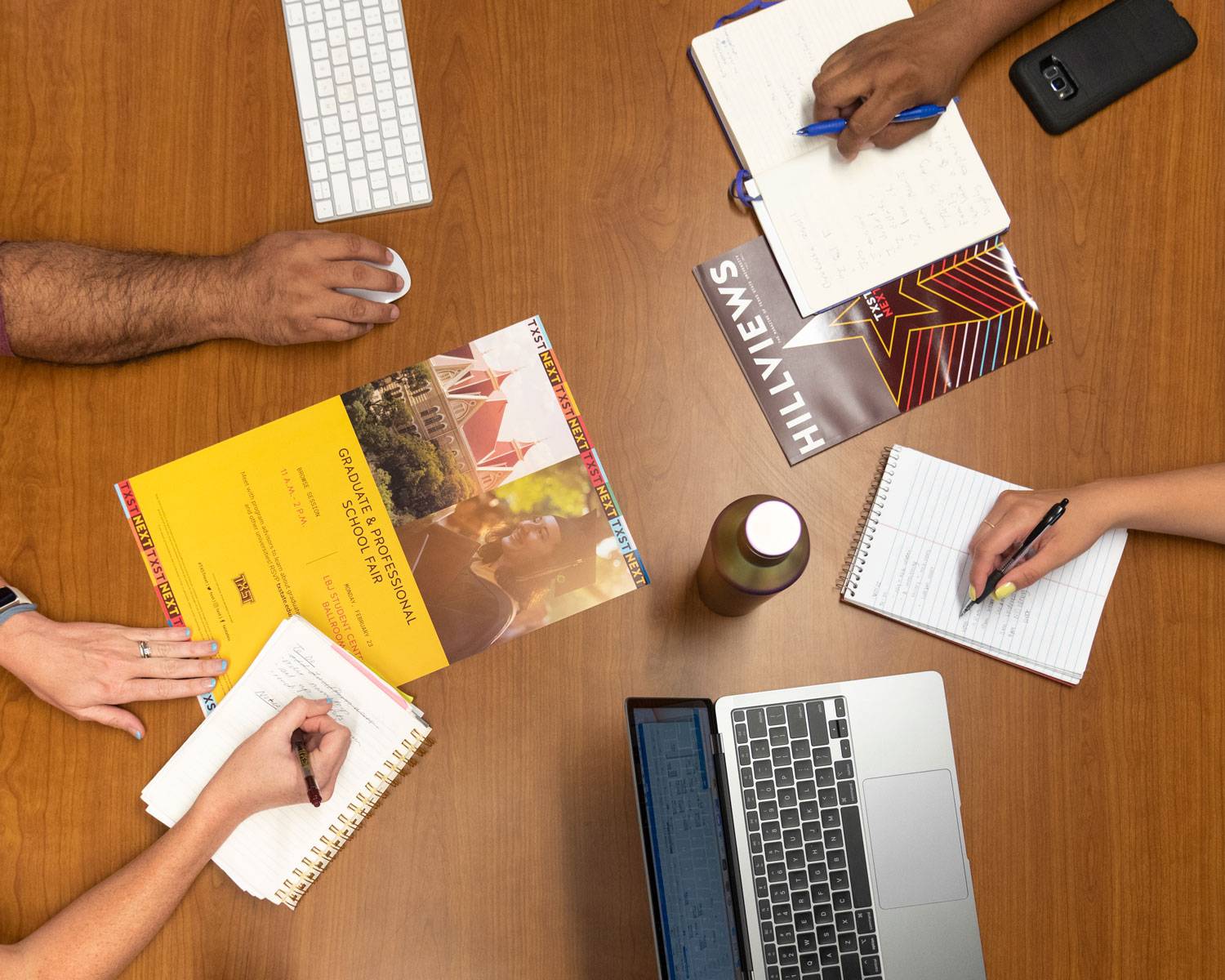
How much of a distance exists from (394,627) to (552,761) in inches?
8.5

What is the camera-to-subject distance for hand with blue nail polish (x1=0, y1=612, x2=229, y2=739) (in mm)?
883

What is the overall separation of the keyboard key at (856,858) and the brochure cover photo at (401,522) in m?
0.31

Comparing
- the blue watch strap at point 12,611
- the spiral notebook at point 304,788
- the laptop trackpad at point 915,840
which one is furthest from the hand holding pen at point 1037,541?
the blue watch strap at point 12,611

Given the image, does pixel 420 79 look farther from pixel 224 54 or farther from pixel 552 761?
pixel 552 761

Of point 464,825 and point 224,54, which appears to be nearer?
point 464,825

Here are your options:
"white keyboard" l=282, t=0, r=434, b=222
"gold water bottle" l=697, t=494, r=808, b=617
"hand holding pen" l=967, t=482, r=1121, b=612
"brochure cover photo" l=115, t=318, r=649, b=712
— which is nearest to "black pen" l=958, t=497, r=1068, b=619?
"hand holding pen" l=967, t=482, r=1121, b=612

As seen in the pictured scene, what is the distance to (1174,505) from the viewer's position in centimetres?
90

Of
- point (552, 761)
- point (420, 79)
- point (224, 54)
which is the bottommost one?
point (552, 761)

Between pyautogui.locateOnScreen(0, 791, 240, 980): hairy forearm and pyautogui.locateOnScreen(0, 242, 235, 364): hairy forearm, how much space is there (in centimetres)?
49

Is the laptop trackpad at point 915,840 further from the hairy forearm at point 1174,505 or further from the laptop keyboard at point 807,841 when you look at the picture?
the hairy forearm at point 1174,505

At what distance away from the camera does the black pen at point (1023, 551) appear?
0.87 metres

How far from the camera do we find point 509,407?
941mm

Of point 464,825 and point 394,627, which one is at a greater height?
point 394,627

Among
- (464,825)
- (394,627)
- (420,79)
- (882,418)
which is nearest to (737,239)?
(882,418)
